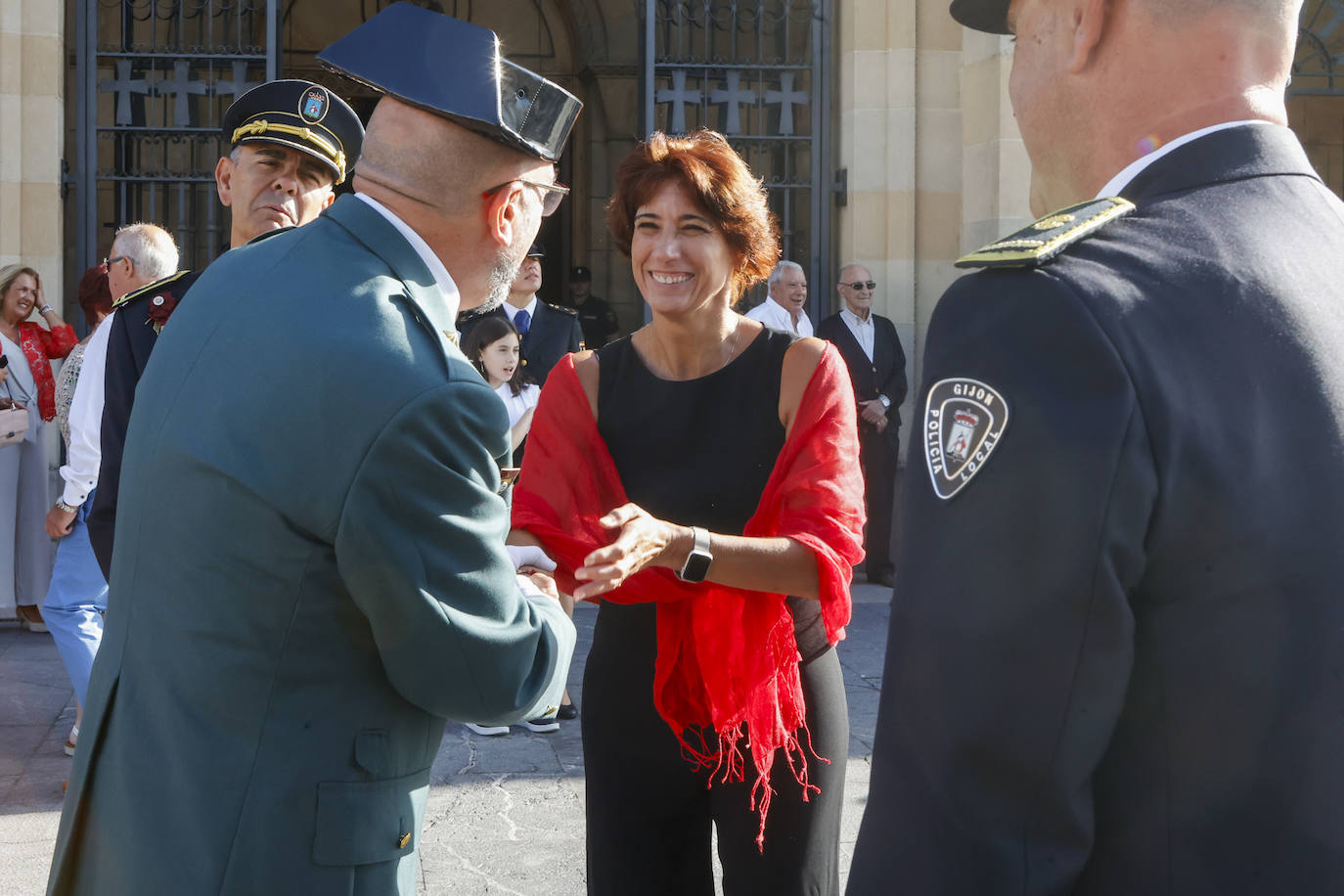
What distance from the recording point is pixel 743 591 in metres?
2.61

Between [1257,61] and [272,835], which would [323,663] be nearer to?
[272,835]

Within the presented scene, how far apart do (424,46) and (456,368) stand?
471 millimetres

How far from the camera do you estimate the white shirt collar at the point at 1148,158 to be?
1.28 metres

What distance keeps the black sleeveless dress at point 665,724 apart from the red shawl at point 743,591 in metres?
0.04

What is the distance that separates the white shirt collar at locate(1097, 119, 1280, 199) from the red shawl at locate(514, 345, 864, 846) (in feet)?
4.13

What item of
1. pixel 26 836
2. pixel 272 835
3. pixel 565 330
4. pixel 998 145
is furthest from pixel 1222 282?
pixel 998 145

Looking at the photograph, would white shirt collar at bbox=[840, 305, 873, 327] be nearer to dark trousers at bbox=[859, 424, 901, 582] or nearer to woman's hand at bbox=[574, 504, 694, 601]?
dark trousers at bbox=[859, 424, 901, 582]

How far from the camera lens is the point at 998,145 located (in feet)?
27.2

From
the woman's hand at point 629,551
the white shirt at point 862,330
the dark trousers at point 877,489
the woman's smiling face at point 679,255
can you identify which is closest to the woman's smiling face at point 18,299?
the white shirt at point 862,330

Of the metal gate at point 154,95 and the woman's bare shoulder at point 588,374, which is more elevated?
the metal gate at point 154,95

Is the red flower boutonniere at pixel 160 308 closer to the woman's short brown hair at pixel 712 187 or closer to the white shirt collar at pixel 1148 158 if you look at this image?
the woman's short brown hair at pixel 712 187

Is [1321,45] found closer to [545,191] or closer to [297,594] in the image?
[545,191]

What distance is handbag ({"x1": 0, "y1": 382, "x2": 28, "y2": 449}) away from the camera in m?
5.88

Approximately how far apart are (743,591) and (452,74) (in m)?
1.19
